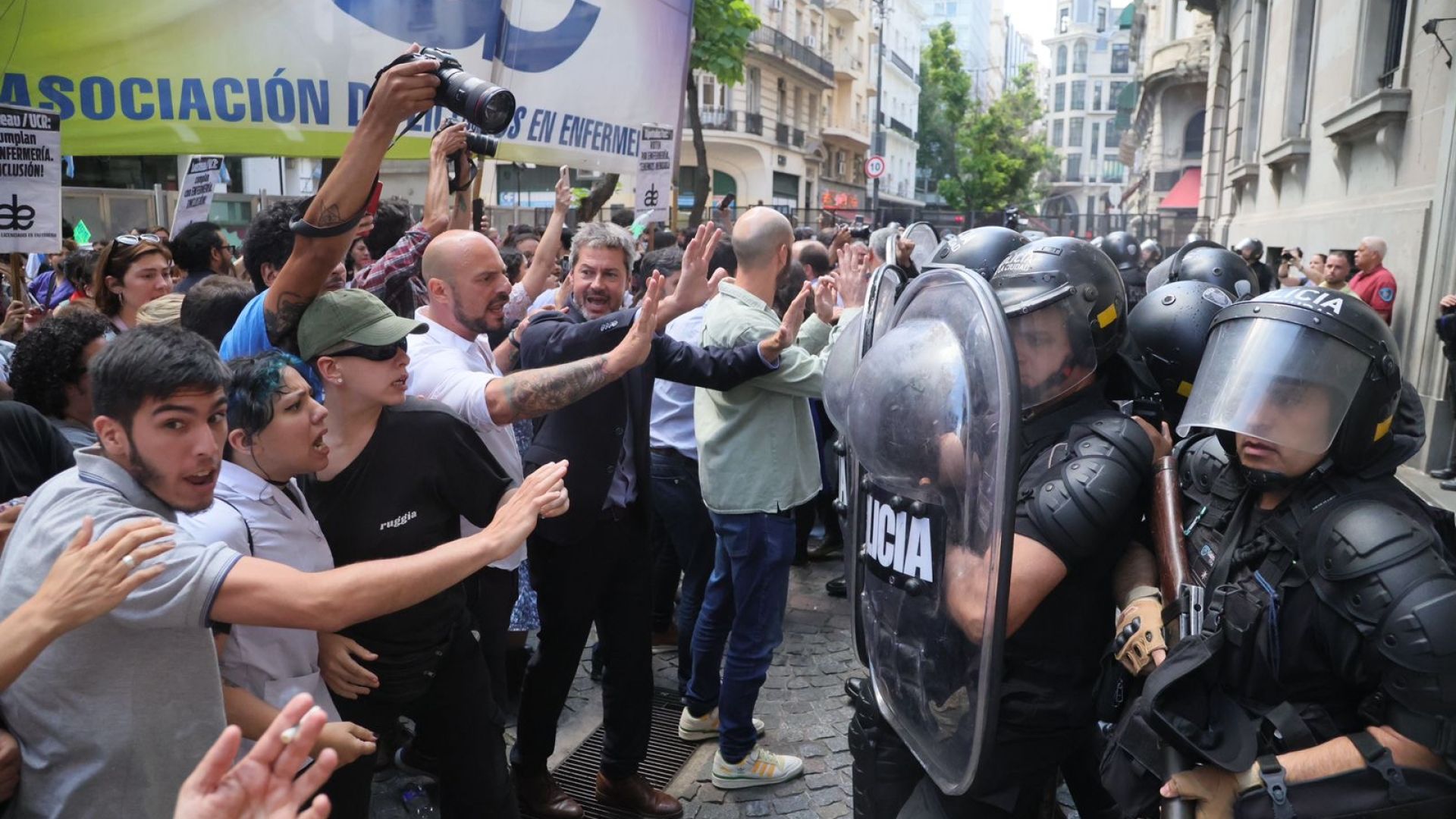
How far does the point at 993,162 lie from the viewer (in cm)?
5738

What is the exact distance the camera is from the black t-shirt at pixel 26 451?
2.60 metres

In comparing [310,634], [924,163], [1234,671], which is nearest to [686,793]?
[310,634]

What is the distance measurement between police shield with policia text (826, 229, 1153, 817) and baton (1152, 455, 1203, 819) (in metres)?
0.06

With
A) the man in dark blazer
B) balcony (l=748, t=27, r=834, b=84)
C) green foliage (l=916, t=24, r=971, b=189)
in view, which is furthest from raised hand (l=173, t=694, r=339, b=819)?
green foliage (l=916, t=24, r=971, b=189)

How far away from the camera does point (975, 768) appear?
6.27 feet

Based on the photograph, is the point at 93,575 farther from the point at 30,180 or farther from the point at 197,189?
the point at 197,189

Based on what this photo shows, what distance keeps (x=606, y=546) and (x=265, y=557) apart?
4.64ft

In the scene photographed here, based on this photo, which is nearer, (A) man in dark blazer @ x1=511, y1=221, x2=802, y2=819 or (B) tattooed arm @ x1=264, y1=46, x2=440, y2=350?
(B) tattooed arm @ x1=264, y1=46, x2=440, y2=350

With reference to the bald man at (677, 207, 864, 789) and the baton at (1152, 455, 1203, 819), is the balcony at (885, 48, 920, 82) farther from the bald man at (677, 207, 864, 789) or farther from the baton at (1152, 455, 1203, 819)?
the baton at (1152, 455, 1203, 819)

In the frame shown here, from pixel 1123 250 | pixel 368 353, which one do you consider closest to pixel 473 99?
pixel 368 353

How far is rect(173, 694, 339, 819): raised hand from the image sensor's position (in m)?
1.24

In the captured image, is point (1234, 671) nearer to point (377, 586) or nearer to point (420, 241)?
point (377, 586)

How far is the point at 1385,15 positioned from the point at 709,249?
1007 cm

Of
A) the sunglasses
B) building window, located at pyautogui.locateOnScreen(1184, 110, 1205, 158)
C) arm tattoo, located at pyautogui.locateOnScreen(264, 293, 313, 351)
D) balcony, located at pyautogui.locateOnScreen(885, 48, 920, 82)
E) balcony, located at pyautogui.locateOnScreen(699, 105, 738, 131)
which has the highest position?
balcony, located at pyautogui.locateOnScreen(885, 48, 920, 82)
